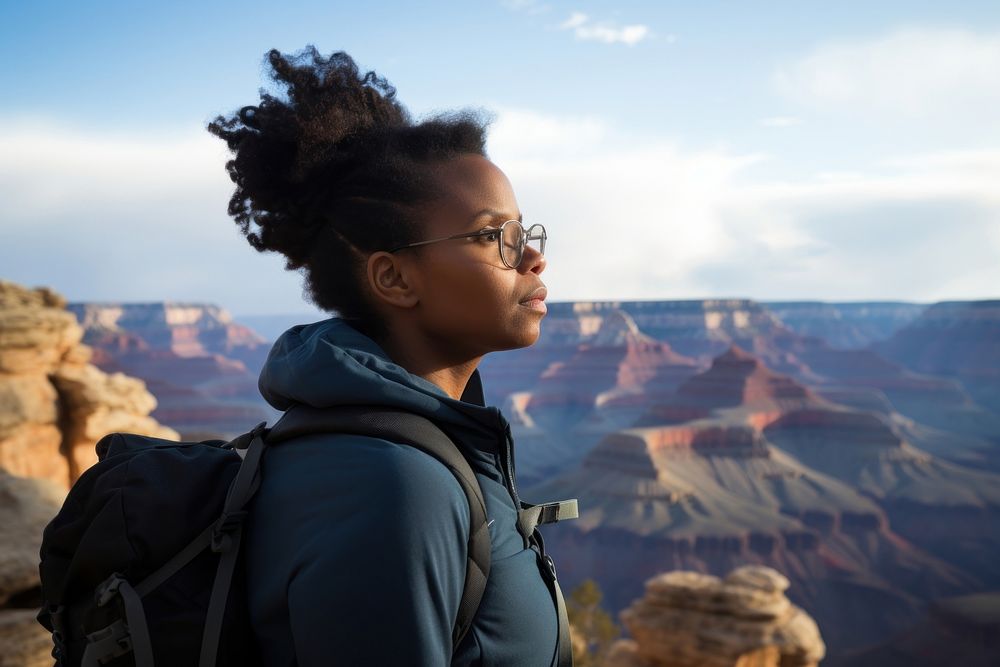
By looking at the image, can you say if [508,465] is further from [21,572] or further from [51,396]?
[51,396]

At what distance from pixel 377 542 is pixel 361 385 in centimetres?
Answer: 29

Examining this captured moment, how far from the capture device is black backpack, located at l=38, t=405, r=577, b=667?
1183 millimetres

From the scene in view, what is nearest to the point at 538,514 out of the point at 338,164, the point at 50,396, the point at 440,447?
the point at 440,447

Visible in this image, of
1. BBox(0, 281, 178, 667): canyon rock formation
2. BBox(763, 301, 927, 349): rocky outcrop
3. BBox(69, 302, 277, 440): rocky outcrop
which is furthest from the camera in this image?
BBox(763, 301, 927, 349): rocky outcrop

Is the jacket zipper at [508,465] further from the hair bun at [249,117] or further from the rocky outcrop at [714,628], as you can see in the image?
the rocky outcrop at [714,628]

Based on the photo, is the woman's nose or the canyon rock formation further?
the canyon rock formation

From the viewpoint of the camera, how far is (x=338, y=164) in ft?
5.51

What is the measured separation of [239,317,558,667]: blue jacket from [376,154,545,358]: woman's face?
0.71 feet

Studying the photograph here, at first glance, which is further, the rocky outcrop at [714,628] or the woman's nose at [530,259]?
the rocky outcrop at [714,628]

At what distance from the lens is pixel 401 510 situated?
1104 millimetres

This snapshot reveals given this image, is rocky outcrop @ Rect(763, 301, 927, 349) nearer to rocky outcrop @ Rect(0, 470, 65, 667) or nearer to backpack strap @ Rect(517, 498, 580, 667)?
rocky outcrop @ Rect(0, 470, 65, 667)

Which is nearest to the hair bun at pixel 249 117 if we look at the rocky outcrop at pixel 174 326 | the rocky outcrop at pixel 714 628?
the rocky outcrop at pixel 714 628

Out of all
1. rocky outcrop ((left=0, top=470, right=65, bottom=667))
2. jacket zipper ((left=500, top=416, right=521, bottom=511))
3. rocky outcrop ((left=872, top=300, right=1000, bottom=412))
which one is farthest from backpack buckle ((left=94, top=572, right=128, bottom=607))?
rocky outcrop ((left=872, top=300, right=1000, bottom=412))

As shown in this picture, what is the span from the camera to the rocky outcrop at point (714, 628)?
12.3 metres
